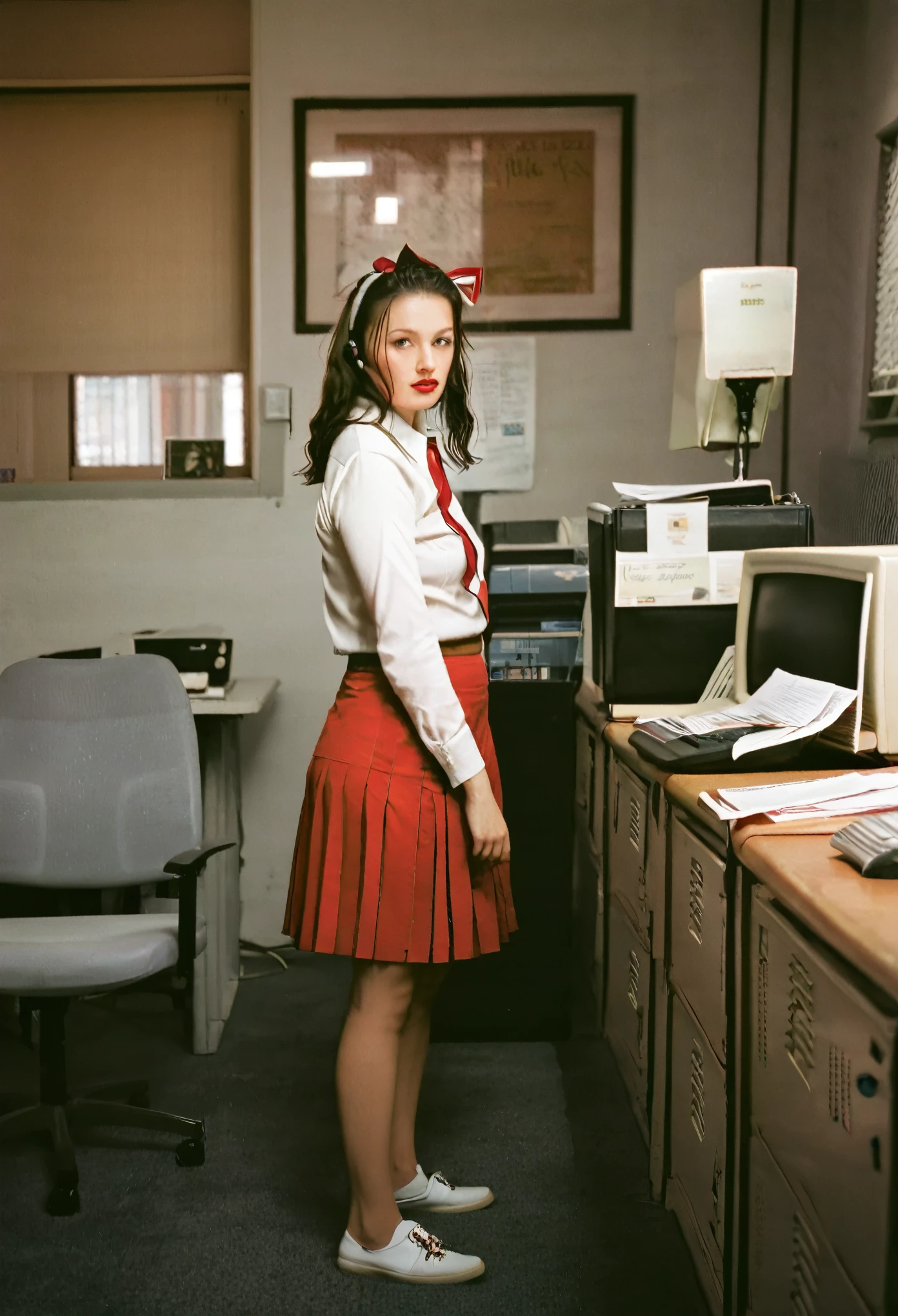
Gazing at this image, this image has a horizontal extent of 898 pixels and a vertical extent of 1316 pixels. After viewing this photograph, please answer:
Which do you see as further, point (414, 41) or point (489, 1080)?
point (414, 41)

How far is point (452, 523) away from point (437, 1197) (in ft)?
3.72

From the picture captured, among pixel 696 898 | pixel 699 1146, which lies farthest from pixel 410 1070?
pixel 696 898

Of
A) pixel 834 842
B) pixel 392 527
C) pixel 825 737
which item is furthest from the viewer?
pixel 825 737

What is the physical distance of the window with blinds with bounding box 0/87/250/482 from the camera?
3271 mm

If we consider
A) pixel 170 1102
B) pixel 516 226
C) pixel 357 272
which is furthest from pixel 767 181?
pixel 170 1102

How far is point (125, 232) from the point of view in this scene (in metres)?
3.29

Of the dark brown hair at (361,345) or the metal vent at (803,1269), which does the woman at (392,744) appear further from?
the metal vent at (803,1269)

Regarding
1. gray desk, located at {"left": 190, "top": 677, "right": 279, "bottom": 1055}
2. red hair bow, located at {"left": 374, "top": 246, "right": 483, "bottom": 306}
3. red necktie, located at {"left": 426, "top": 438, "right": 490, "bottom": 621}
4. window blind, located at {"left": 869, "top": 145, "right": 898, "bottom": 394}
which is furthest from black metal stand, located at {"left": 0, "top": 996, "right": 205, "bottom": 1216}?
window blind, located at {"left": 869, "top": 145, "right": 898, "bottom": 394}

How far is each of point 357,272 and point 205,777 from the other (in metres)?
1.47

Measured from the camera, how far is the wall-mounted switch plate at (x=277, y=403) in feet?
10.4

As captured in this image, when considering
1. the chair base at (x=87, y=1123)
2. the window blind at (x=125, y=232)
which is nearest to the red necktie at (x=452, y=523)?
the chair base at (x=87, y=1123)

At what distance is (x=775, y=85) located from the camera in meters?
3.06

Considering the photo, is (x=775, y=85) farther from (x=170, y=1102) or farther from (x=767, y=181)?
(x=170, y=1102)

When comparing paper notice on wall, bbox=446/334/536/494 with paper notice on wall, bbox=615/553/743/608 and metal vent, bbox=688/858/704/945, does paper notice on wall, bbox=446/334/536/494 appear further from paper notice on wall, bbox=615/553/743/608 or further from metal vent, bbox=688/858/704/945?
metal vent, bbox=688/858/704/945
